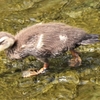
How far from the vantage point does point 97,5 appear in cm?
775

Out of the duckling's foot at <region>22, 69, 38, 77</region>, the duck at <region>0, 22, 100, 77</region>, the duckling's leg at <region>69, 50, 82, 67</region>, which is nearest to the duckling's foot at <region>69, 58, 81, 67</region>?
the duckling's leg at <region>69, 50, 82, 67</region>

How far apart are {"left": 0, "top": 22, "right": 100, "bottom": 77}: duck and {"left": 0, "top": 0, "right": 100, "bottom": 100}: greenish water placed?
35cm

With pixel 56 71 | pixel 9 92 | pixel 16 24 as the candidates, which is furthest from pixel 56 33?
pixel 16 24

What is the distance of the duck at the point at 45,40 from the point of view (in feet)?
19.0

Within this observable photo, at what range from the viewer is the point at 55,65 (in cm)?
633

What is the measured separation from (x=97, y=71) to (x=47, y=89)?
0.82m

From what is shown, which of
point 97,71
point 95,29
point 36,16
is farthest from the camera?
point 36,16

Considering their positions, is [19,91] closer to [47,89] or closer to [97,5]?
[47,89]

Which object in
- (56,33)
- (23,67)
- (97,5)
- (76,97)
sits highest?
(97,5)

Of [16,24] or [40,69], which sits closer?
[40,69]

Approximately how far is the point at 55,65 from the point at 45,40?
68 centimetres

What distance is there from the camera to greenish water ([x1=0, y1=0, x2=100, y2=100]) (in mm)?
5746

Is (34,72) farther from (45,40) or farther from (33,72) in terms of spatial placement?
(45,40)

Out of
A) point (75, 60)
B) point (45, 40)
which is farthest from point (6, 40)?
point (75, 60)
